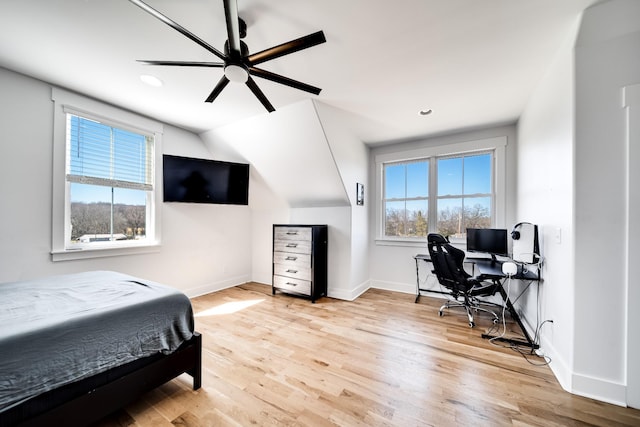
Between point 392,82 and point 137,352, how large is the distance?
9.65ft

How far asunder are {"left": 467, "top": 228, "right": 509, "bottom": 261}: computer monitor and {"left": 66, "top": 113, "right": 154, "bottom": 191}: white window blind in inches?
175

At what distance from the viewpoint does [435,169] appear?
3965 millimetres

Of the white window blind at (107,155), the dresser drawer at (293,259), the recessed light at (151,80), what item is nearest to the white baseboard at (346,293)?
the dresser drawer at (293,259)

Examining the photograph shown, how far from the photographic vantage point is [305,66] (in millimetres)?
2154

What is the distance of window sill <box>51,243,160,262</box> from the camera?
257 cm

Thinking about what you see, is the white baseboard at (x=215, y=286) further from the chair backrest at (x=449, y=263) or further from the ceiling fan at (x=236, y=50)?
the chair backrest at (x=449, y=263)

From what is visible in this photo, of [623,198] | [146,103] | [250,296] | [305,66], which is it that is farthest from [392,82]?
[250,296]

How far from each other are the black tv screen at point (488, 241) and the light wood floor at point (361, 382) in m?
0.89

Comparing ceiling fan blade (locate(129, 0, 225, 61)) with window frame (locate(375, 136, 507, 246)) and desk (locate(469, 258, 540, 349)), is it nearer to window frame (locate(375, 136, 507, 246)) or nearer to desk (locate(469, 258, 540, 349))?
desk (locate(469, 258, 540, 349))

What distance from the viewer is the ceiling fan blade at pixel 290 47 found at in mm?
1340

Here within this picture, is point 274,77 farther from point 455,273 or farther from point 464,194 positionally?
point 464,194

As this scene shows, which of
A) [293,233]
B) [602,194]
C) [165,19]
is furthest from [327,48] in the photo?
[293,233]

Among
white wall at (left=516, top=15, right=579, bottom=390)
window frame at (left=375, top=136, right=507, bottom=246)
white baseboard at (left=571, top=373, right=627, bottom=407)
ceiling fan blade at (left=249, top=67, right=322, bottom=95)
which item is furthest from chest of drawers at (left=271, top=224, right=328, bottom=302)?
white baseboard at (left=571, top=373, right=627, bottom=407)

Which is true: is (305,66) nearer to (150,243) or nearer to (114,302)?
(114,302)
